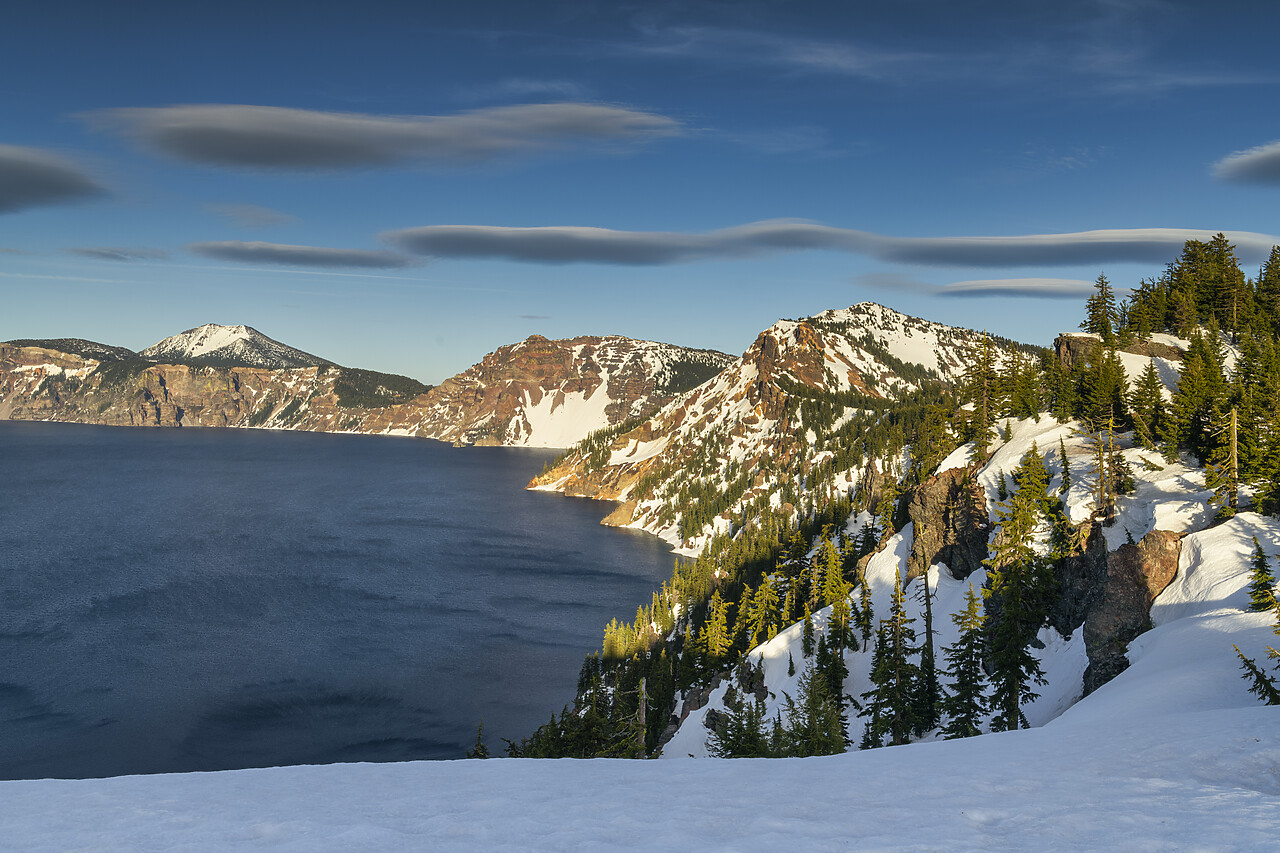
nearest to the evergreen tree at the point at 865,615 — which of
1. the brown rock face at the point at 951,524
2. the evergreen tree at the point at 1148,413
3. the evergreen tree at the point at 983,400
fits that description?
the brown rock face at the point at 951,524

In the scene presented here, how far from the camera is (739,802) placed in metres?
12.3

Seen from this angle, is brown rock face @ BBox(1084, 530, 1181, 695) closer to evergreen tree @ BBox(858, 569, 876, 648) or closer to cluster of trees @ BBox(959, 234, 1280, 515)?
cluster of trees @ BBox(959, 234, 1280, 515)

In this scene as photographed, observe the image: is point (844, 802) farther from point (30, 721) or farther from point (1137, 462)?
point (30, 721)

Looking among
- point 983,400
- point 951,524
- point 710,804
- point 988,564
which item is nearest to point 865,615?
point 951,524

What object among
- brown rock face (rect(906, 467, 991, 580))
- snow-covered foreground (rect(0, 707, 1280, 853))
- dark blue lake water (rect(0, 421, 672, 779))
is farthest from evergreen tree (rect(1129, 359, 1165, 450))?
dark blue lake water (rect(0, 421, 672, 779))

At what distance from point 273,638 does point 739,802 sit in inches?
4151

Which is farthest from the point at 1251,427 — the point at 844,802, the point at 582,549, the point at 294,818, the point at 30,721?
the point at 582,549

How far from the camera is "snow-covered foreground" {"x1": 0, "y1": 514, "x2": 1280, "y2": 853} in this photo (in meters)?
9.91

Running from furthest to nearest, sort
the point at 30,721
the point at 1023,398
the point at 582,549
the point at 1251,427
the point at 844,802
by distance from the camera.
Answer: the point at 582,549
the point at 1023,398
the point at 30,721
the point at 1251,427
the point at 844,802

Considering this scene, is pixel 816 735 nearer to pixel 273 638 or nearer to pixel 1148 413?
pixel 1148 413

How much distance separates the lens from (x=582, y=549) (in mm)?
179375

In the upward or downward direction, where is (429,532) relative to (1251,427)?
downward

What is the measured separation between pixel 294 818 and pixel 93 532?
606ft

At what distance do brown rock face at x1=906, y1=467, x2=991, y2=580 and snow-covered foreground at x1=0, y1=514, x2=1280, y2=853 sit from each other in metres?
55.1
